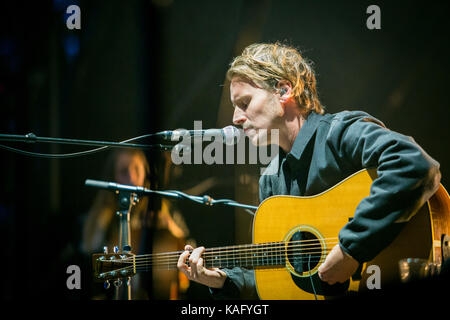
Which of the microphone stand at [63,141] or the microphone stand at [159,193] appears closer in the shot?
the microphone stand at [63,141]

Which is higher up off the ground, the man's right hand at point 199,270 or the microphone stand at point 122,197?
the microphone stand at point 122,197

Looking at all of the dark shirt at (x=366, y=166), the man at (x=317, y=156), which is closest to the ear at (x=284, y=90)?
the man at (x=317, y=156)

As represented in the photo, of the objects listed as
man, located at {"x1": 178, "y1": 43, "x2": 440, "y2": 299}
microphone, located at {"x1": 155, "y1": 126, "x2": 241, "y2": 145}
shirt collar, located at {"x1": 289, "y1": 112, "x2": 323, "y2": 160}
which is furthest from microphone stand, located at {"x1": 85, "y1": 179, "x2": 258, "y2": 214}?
shirt collar, located at {"x1": 289, "y1": 112, "x2": 323, "y2": 160}

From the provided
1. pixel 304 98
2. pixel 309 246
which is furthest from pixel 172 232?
pixel 304 98

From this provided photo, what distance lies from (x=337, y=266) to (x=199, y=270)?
0.72 m

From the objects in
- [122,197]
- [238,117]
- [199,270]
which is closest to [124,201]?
[122,197]

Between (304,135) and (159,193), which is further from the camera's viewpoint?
(159,193)

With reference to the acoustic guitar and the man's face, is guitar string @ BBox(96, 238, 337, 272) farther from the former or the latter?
the man's face

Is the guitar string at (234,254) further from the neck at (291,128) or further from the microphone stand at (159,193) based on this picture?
the neck at (291,128)

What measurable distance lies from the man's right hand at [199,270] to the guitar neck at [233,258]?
4 cm

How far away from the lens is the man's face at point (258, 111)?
7.05 ft

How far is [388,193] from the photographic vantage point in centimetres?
160

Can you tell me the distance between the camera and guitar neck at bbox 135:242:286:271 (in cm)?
192

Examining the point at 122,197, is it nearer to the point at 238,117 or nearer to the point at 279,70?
the point at 238,117
